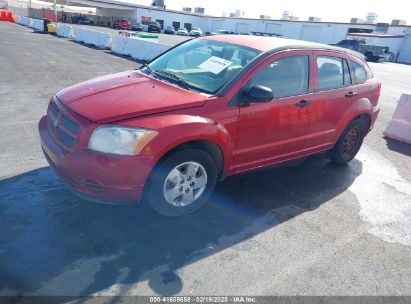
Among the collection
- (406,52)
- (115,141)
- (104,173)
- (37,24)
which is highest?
(115,141)

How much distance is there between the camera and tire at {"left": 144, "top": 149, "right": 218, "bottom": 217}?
3.23 metres

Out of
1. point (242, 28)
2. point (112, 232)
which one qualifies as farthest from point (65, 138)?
point (242, 28)

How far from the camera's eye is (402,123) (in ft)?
23.6

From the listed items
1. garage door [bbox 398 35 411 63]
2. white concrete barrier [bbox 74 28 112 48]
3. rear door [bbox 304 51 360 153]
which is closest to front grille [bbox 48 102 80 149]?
rear door [bbox 304 51 360 153]

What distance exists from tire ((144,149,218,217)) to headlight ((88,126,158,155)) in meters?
0.34

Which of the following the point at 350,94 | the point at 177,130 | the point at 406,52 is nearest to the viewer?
the point at 177,130

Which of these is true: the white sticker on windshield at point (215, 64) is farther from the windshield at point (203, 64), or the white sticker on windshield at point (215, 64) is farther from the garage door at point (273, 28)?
the garage door at point (273, 28)

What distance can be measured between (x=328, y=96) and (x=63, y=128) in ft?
10.9

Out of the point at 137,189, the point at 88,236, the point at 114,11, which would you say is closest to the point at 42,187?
the point at 88,236

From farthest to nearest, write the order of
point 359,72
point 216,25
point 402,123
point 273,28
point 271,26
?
point 216,25
point 271,26
point 273,28
point 402,123
point 359,72

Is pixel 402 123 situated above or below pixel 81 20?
above

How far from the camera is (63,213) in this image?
341cm

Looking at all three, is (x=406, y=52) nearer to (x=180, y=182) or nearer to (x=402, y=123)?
(x=402, y=123)

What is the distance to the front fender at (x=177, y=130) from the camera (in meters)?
3.06
